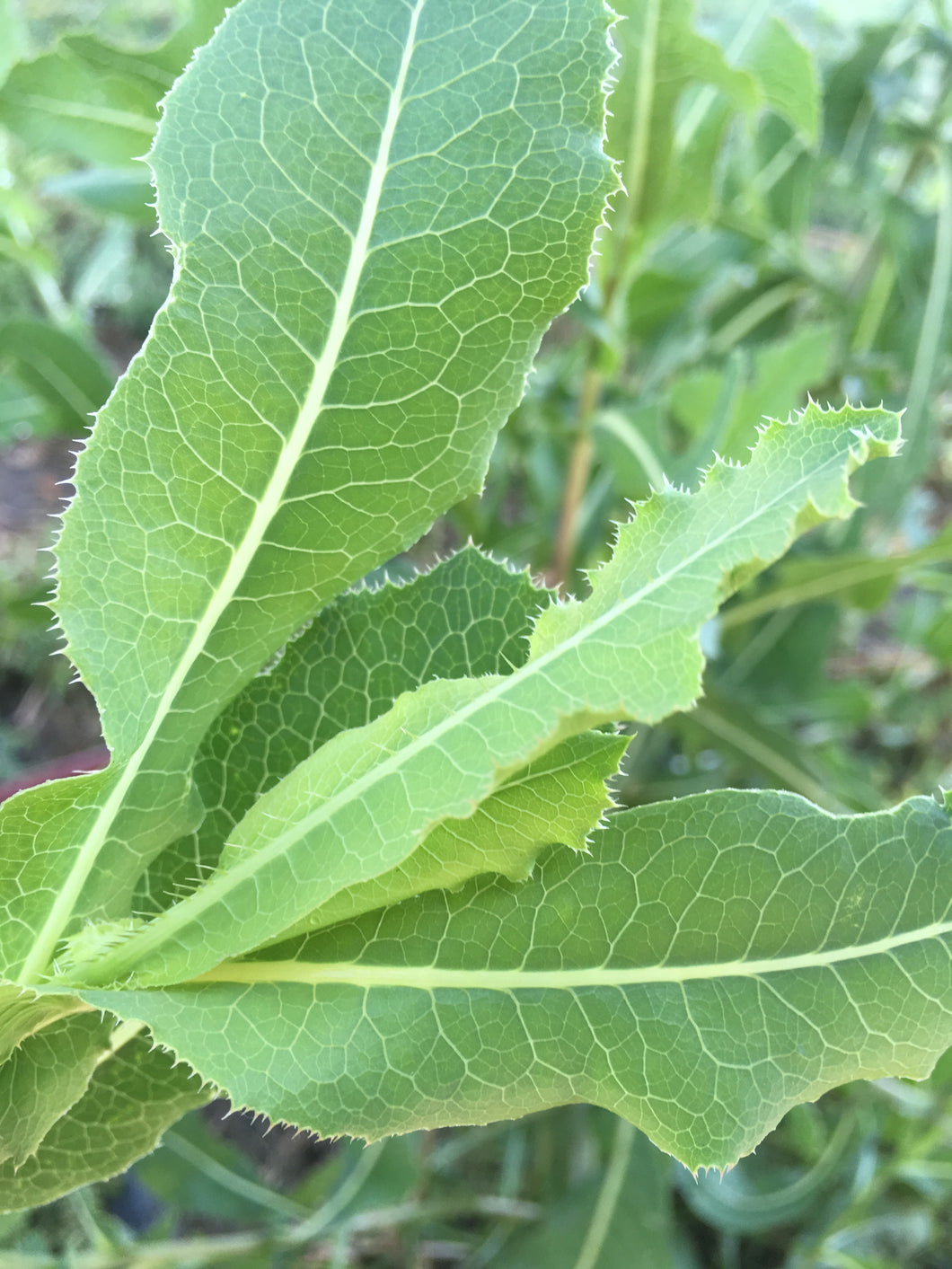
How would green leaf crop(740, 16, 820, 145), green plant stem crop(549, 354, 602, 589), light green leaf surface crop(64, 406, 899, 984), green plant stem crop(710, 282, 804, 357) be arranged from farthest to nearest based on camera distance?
green plant stem crop(710, 282, 804, 357) < green plant stem crop(549, 354, 602, 589) < green leaf crop(740, 16, 820, 145) < light green leaf surface crop(64, 406, 899, 984)

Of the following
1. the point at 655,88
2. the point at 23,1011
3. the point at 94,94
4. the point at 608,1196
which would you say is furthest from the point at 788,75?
the point at 608,1196

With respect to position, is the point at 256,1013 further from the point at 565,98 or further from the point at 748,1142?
the point at 565,98

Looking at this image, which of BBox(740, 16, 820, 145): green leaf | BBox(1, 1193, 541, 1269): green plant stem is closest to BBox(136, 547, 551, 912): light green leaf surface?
BBox(1, 1193, 541, 1269): green plant stem

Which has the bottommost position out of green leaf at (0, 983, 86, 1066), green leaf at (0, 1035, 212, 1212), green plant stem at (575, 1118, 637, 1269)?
green plant stem at (575, 1118, 637, 1269)

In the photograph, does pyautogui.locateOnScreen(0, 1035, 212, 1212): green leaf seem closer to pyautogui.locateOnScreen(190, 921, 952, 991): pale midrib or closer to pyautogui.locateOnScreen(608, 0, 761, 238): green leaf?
pyautogui.locateOnScreen(190, 921, 952, 991): pale midrib

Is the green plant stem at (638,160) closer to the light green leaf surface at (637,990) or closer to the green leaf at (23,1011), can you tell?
the light green leaf surface at (637,990)

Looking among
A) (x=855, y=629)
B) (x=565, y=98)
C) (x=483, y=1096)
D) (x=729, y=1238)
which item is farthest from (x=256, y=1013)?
(x=855, y=629)

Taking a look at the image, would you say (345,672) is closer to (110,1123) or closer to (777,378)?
(110,1123)
